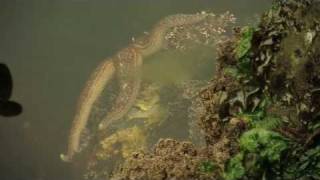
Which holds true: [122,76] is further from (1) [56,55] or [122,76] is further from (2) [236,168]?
(2) [236,168]

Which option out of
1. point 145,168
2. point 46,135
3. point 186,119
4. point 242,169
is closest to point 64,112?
point 46,135

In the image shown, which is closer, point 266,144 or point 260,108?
point 266,144

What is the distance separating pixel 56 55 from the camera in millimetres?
5516

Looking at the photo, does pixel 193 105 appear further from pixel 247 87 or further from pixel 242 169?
pixel 242 169

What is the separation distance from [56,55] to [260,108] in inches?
111

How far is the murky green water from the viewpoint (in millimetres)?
5289

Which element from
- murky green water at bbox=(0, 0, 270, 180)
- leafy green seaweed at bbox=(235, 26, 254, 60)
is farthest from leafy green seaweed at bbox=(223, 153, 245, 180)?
murky green water at bbox=(0, 0, 270, 180)

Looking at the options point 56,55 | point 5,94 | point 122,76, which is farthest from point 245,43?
point 56,55

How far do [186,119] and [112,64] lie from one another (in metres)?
0.83

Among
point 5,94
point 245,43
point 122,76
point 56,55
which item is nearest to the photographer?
point 5,94

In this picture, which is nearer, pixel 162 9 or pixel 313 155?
pixel 313 155

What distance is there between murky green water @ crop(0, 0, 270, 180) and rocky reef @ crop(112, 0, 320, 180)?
1.85 metres

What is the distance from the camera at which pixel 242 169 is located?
276cm

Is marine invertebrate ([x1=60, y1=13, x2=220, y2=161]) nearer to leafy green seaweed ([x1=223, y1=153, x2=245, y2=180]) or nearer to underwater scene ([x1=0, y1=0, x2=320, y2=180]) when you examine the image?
underwater scene ([x1=0, y1=0, x2=320, y2=180])
